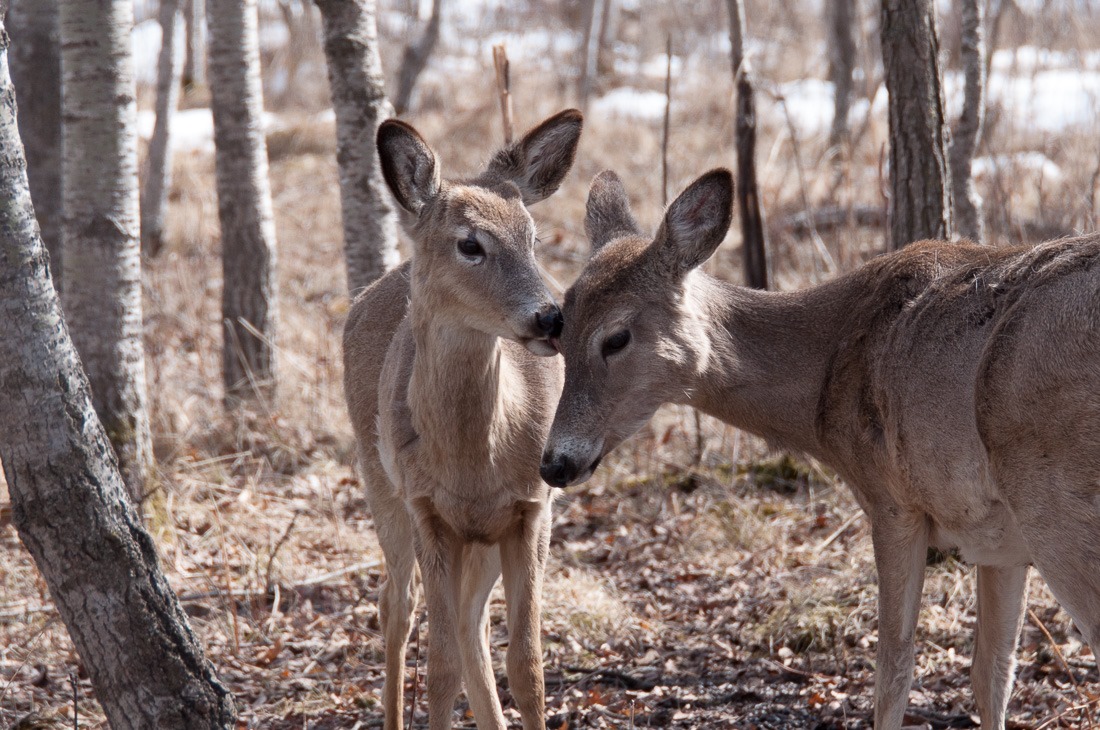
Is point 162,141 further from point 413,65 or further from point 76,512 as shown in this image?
point 76,512

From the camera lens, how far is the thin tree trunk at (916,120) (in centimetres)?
662

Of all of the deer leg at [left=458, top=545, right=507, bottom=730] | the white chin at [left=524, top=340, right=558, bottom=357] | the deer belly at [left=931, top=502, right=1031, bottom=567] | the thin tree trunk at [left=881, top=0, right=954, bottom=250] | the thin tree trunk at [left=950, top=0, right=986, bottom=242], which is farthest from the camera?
the thin tree trunk at [left=950, top=0, right=986, bottom=242]

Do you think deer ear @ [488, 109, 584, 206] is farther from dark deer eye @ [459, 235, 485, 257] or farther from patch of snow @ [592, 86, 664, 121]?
patch of snow @ [592, 86, 664, 121]

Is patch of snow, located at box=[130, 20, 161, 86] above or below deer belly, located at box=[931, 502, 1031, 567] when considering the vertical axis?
above

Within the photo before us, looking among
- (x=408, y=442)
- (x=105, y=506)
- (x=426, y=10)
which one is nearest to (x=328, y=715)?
(x=408, y=442)

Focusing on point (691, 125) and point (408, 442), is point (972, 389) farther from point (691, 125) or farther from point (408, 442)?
point (691, 125)

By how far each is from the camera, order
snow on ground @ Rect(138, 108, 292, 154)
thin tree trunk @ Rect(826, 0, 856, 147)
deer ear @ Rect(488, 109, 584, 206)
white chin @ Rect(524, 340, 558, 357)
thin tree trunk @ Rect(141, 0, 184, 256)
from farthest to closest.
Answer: snow on ground @ Rect(138, 108, 292, 154), thin tree trunk @ Rect(826, 0, 856, 147), thin tree trunk @ Rect(141, 0, 184, 256), deer ear @ Rect(488, 109, 584, 206), white chin @ Rect(524, 340, 558, 357)

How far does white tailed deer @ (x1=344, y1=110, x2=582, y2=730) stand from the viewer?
5156mm

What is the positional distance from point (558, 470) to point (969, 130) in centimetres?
452

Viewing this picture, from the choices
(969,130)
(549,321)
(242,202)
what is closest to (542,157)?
(549,321)

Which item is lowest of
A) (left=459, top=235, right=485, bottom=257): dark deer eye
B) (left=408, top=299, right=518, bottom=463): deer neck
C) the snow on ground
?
(left=408, top=299, right=518, bottom=463): deer neck

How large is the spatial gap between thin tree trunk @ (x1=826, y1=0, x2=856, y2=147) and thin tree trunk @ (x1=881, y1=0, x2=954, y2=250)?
10.1 meters

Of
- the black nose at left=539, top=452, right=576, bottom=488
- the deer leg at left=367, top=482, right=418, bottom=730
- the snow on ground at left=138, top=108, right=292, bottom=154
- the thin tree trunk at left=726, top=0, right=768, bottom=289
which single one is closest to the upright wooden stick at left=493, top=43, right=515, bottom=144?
the thin tree trunk at left=726, top=0, right=768, bottom=289

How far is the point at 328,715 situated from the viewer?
613 cm
